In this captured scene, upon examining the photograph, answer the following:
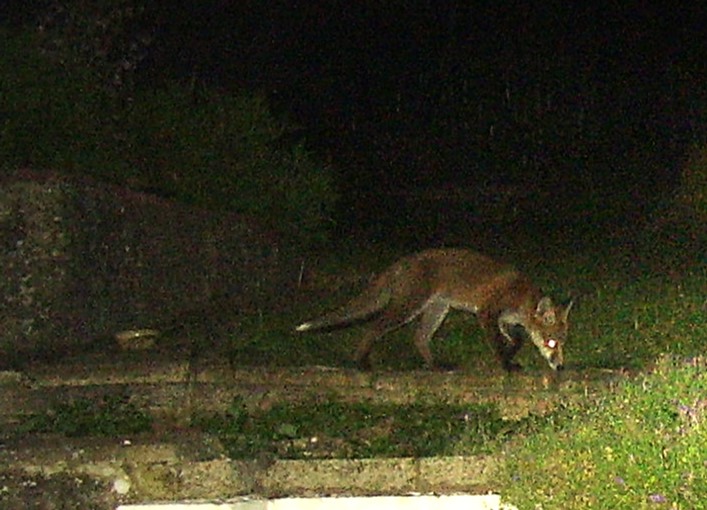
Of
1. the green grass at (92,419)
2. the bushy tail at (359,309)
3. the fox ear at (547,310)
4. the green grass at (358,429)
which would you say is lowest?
the green grass at (92,419)

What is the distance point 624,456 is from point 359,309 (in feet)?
10.4

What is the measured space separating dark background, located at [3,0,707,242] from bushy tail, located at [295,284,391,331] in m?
10.6

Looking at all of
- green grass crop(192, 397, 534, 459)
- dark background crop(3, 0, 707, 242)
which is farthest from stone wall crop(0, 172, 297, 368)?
dark background crop(3, 0, 707, 242)

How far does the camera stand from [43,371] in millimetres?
7574

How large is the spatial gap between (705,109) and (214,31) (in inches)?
335

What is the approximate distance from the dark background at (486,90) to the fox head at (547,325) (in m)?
10.7

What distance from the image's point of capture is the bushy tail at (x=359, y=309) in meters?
8.00

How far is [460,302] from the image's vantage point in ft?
26.3

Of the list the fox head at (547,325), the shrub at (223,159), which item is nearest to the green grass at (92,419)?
the fox head at (547,325)

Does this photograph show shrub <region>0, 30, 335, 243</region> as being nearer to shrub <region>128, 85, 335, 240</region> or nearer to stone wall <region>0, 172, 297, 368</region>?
shrub <region>128, 85, 335, 240</region>

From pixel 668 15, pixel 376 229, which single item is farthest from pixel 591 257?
pixel 668 15

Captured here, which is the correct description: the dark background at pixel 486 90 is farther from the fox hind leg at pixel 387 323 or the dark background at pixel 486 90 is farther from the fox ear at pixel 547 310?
the fox hind leg at pixel 387 323

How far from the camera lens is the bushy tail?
8.00 meters

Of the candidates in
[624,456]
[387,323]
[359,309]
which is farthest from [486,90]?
[624,456]
